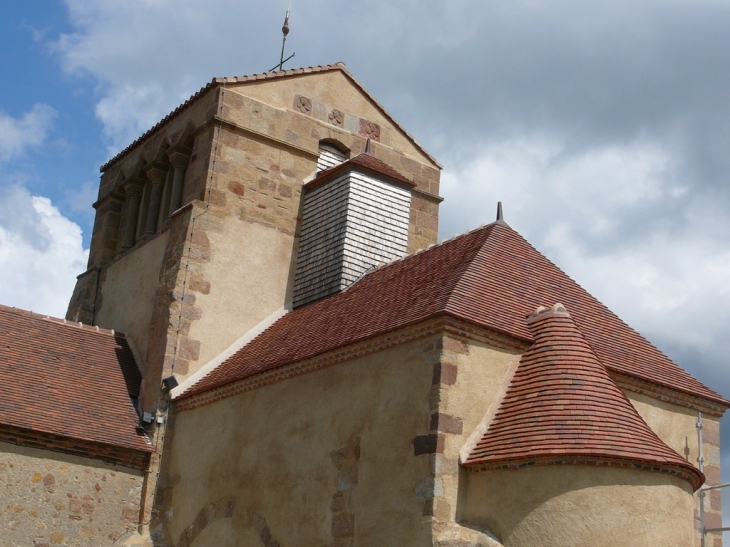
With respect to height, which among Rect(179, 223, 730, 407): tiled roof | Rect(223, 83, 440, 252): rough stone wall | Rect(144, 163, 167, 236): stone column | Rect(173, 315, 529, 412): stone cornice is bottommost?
Rect(173, 315, 529, 412): stone cornice

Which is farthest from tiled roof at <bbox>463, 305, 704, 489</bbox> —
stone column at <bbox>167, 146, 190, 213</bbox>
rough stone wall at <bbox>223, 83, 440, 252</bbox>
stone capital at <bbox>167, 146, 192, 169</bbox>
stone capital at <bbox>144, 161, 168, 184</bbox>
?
stone capital at <bbox>144, 161, 168, 184</bbox>

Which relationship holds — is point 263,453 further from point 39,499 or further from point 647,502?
point 647,502

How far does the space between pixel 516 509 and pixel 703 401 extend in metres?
4.67

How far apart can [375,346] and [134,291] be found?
8118 millimetres

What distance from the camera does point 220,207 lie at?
18.0 m

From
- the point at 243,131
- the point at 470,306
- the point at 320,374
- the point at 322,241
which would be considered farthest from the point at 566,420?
the point at 243,131

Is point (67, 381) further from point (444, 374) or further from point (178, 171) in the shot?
point (444, 374)

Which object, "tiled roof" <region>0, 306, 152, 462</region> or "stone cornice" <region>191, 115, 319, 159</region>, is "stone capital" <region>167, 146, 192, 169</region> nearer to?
"stone cornice" <region>191, 115, 319, 159</region>

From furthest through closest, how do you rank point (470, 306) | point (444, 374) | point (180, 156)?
point (180, 156) → point (470, 306) → point (444, 374)

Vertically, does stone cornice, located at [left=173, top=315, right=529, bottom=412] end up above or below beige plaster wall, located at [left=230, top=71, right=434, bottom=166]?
below

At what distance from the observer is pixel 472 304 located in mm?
12195

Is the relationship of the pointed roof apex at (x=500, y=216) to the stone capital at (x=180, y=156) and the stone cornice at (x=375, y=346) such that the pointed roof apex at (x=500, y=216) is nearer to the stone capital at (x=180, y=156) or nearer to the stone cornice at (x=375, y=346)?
the stone cornice at (x=375, y=346)

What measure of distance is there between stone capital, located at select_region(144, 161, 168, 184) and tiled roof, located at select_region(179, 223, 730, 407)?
18.6 feet

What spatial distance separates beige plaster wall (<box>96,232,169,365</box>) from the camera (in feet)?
59.7
